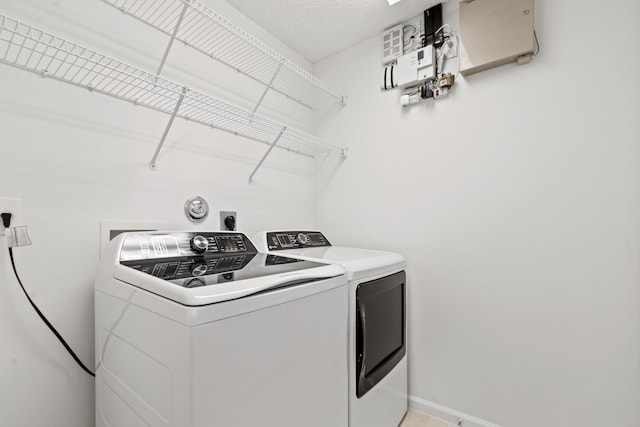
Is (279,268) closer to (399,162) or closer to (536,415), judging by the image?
(399,162)

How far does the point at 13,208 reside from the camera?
1068mm

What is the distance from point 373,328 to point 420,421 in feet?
2.86

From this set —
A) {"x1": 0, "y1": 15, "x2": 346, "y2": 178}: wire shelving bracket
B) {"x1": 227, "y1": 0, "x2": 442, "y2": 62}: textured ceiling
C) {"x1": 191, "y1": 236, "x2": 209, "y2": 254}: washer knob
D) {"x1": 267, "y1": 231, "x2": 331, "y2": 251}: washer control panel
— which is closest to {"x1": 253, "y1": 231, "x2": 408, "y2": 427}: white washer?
{"x1": 267, "y1": 231, "x2": 331, "y2": 251}: washer control panel

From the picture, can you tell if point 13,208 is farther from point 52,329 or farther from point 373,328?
point 373,328

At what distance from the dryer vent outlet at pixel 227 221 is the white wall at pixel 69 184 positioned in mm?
224

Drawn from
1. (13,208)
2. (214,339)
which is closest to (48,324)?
(13,208)

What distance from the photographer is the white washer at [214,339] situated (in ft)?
2.43

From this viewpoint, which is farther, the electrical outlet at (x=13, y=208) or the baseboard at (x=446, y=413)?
the baseboard at (x=446, y=413)

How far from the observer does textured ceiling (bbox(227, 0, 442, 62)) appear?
186 cm

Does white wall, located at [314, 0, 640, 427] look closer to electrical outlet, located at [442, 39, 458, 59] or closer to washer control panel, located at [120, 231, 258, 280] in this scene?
electrical outlet, located at [442, 39, 458, 59]

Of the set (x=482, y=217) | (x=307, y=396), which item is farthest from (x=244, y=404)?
(x=482, y=217)

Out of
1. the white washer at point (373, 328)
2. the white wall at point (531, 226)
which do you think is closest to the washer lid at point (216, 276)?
the white washer at point (373, 328)

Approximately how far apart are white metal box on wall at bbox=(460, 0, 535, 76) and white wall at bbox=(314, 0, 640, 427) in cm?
9

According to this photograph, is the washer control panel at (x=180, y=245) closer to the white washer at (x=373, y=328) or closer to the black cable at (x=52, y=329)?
the white washer at (x=373, y=328)
